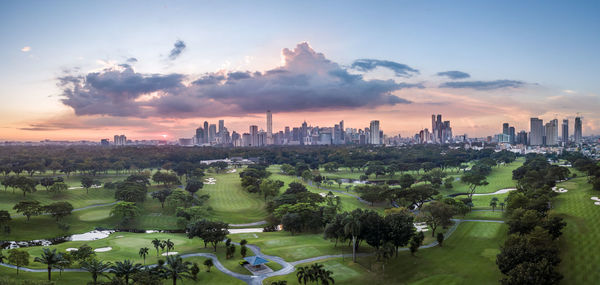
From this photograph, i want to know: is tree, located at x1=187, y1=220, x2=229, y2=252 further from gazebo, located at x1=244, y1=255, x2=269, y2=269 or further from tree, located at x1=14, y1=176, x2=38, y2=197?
tree, located at x1=14, y1=176, x2=38, y2=197

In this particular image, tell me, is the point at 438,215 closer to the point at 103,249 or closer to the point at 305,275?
the point at 305,275

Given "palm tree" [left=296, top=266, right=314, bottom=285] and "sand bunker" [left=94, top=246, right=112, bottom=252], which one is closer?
"palm tree" [left=296, top=266, right=314, bottom=285]

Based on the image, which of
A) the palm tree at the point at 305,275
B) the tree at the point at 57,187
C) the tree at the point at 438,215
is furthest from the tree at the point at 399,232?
the tree at the point at 57,187

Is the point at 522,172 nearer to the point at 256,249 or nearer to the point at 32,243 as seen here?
the point at 256,249

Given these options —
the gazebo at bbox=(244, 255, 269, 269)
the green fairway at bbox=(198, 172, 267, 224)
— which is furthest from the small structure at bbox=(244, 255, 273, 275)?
the green fairway at bbox=(198, 172, 267, 224)

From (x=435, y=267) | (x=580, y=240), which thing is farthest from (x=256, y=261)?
(x=580, y=240)

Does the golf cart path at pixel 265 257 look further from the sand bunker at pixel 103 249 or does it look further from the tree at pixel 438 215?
the sand bunker at pixel 103 249
